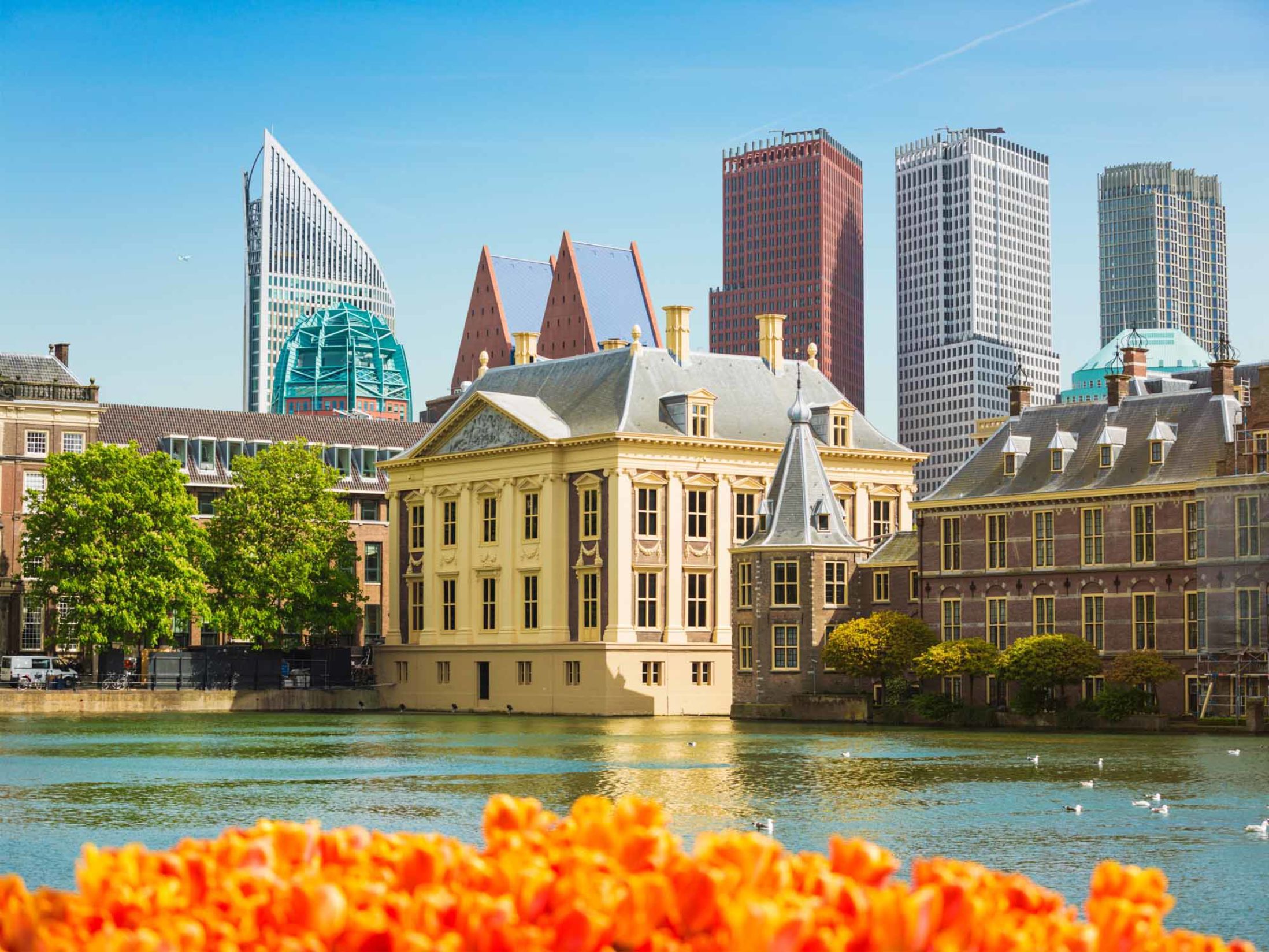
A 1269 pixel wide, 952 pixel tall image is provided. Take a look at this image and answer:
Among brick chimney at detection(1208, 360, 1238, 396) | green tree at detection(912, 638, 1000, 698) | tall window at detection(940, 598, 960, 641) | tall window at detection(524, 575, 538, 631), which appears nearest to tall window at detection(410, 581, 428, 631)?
tall window at detection(524, 575, 538, 631)

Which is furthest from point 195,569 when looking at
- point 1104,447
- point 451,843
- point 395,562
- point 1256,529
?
point 451,843

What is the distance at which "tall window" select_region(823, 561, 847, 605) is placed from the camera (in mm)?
97250

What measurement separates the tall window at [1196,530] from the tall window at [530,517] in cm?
3878

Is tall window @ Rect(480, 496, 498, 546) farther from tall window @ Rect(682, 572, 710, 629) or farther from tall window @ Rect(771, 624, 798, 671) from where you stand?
tall window @ Rect(771, 624, 798, 671)

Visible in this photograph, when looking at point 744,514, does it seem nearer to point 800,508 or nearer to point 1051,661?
point 800,508

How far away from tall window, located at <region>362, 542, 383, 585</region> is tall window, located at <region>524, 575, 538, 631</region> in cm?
2785

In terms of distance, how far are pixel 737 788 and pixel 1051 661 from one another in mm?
38703

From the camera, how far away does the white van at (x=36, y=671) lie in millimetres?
109900

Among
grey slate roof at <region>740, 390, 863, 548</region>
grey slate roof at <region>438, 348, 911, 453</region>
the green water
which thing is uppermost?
grey slate roof at <region>438, 348, 911, 453</region>

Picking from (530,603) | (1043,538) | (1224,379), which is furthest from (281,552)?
(1224,379)

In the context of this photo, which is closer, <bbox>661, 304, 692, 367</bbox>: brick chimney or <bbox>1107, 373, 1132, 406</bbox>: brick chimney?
<bbox>1107, 373, 1132, 406</bbox>: brick chimney

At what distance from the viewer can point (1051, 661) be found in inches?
3346

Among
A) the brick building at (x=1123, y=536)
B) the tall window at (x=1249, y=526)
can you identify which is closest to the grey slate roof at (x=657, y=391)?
the brick building at (x=1123, y=536)

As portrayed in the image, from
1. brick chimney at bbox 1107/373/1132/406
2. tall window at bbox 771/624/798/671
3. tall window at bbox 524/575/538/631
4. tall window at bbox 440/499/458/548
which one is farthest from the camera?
tall window at bbox 440/499/458/548
